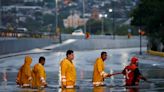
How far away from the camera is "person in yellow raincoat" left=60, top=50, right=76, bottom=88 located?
19.5 meters

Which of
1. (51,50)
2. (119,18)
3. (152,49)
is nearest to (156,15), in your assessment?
(152,49)

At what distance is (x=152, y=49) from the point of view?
70812 mm

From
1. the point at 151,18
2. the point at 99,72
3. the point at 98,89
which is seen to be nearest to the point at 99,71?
the point at 99,72

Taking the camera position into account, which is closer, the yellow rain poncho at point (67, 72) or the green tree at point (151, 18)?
the yellow rain poncho at point (67, 72)

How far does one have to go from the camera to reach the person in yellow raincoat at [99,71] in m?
22.2

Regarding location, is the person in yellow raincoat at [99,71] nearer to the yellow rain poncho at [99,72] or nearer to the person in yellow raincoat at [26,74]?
the yellow rain poncho at [99,72]

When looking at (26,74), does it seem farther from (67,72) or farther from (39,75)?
(67,72)

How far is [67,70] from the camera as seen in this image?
19.6 meters

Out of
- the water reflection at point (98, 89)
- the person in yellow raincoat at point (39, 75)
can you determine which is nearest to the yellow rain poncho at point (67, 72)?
the person in yellow raincoat at point (39, 75)

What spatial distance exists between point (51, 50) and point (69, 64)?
5696 centimetres

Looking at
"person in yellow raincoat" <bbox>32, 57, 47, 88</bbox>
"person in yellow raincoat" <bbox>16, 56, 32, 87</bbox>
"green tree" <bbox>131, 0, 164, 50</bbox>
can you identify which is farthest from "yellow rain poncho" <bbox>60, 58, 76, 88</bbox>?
"green tree" <bbox>131, 0, 164, 50</bbox>

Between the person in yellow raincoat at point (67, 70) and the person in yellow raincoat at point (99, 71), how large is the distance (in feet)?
7.40

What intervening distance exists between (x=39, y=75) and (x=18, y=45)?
51.9 metres

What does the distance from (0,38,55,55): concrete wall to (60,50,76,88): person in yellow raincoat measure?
1758 inches
